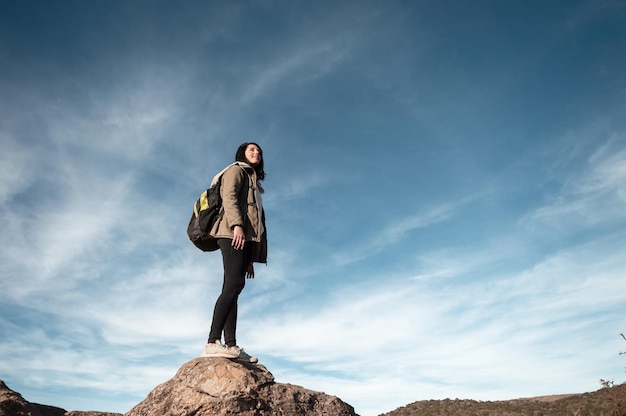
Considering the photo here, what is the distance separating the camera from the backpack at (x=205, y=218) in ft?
20.8

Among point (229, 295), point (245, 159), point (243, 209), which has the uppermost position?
point (245, 159)

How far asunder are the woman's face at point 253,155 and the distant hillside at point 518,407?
31.6 meters

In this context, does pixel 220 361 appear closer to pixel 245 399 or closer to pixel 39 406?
pixel 245 399

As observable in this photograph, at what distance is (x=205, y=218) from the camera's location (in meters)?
6.33

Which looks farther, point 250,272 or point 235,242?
point 250,272

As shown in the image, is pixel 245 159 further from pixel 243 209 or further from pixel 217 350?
pixel 217 350

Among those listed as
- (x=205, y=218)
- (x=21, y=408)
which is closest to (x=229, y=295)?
(x=205, y=218)

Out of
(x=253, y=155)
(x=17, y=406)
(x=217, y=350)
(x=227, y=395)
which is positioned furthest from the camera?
(x=17, y=406)

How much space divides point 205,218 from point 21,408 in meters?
5.53

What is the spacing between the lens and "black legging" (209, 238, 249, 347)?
5.94 metres

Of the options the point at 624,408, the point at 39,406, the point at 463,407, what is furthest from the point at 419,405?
the point at 39,406

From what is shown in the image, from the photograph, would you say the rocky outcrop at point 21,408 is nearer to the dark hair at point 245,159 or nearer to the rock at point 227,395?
the rock at point 227,395

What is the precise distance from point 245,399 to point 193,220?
2632 millimetres

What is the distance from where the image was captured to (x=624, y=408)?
1806 centimetres
